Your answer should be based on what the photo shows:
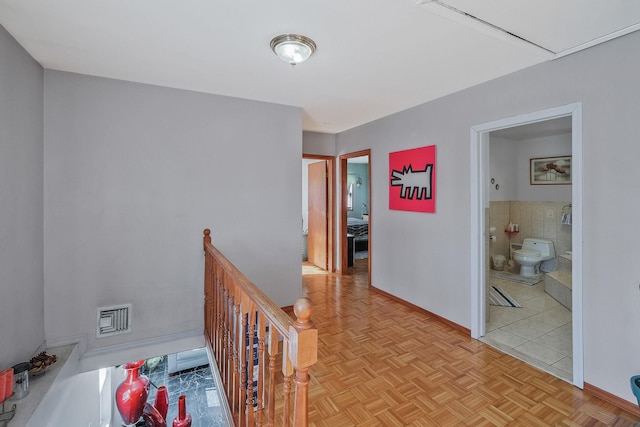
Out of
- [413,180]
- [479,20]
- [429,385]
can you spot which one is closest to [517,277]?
[413,180]

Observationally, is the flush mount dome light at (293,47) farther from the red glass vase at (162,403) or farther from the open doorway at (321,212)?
the red glass vase at (162,403)

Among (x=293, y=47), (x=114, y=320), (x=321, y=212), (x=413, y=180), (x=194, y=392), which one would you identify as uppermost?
(x=293, y=47)

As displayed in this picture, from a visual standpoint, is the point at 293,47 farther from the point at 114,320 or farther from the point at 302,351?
the point at 114,320

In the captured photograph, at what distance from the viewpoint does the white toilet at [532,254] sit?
15.7ft

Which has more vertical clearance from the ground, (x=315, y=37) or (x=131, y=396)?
(x=315, y=37)

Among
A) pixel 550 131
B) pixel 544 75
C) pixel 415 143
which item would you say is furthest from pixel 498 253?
pixel 544 75

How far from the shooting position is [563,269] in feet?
14.7

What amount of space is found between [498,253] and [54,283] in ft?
21.0

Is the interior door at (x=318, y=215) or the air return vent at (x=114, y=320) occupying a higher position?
the interior door at (x=318, y=215)

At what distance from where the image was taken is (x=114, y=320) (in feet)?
8.77

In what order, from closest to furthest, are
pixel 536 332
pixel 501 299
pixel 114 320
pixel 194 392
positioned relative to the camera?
1. pixel 114 320
2. pixel 536 332
3. pixel 501 299
4. pixel 194 392

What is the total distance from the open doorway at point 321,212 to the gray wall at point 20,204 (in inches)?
128

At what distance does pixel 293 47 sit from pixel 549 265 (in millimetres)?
5496

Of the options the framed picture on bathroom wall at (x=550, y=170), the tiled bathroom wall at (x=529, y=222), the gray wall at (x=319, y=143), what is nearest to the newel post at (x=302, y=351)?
the gray wall at (x=319, y=143)
